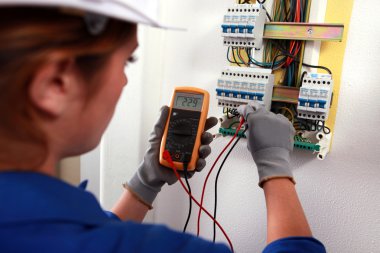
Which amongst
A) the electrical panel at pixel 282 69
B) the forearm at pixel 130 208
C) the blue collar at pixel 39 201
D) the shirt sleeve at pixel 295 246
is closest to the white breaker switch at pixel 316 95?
the electrical panel at pixel 282 69

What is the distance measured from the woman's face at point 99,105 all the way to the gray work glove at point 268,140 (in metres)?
0.41

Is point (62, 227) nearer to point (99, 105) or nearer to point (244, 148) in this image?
point (99, 105)

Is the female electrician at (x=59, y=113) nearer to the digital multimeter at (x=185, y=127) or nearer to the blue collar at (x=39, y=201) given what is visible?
Result: the blue collar at (x=39, y=201)

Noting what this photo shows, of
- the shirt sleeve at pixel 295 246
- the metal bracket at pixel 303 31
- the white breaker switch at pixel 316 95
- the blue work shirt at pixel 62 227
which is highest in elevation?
the metal bracket at pixel 303 31

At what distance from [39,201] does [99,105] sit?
0.14 meters

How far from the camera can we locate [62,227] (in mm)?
404

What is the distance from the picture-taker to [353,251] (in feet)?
3.11

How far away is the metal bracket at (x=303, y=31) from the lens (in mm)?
851

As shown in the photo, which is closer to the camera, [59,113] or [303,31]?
[59,113]

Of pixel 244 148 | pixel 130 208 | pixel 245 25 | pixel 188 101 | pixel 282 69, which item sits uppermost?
pixel 245 25

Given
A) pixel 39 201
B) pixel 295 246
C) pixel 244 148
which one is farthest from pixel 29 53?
pixel 244 148

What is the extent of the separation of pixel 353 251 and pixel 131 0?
0.90m

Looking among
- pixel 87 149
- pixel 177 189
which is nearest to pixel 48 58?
pixel 87 149

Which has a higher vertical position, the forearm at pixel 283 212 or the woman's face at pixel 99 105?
the woman's face at pixel 99 105
